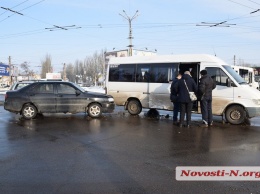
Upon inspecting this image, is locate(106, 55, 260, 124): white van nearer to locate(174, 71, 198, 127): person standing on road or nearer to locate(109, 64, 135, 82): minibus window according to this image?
locate(109, 64, 135, 82): minibus window

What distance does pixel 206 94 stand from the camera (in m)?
10.8

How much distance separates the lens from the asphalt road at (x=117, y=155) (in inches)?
195

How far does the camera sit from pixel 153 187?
194 inches

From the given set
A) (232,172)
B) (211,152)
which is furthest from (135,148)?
(232,172)

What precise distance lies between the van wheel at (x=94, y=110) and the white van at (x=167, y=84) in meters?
1.35

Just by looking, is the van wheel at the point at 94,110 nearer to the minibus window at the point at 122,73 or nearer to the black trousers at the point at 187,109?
the minibus window at the point at 122,73

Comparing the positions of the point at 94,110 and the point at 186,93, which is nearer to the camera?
the point at 186,93

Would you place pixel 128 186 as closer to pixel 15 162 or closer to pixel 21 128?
pixel 15 162

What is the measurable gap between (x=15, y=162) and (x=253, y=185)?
173 inches

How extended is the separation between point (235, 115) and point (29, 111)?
7.96 meters

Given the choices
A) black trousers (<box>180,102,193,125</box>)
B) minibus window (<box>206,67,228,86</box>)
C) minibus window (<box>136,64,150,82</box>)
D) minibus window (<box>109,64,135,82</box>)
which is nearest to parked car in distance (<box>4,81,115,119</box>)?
minibus window (<box>109,64,135,82</box>)

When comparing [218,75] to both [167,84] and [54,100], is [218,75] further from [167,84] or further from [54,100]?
[54,100]

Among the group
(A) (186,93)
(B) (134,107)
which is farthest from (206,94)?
(B) (134,107)

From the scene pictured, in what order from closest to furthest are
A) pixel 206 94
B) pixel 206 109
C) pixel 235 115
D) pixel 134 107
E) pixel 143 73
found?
pixel 206 94 < pixel 206 109 < pixel 235 115 < pixel 143 73 < pixel 134 107
